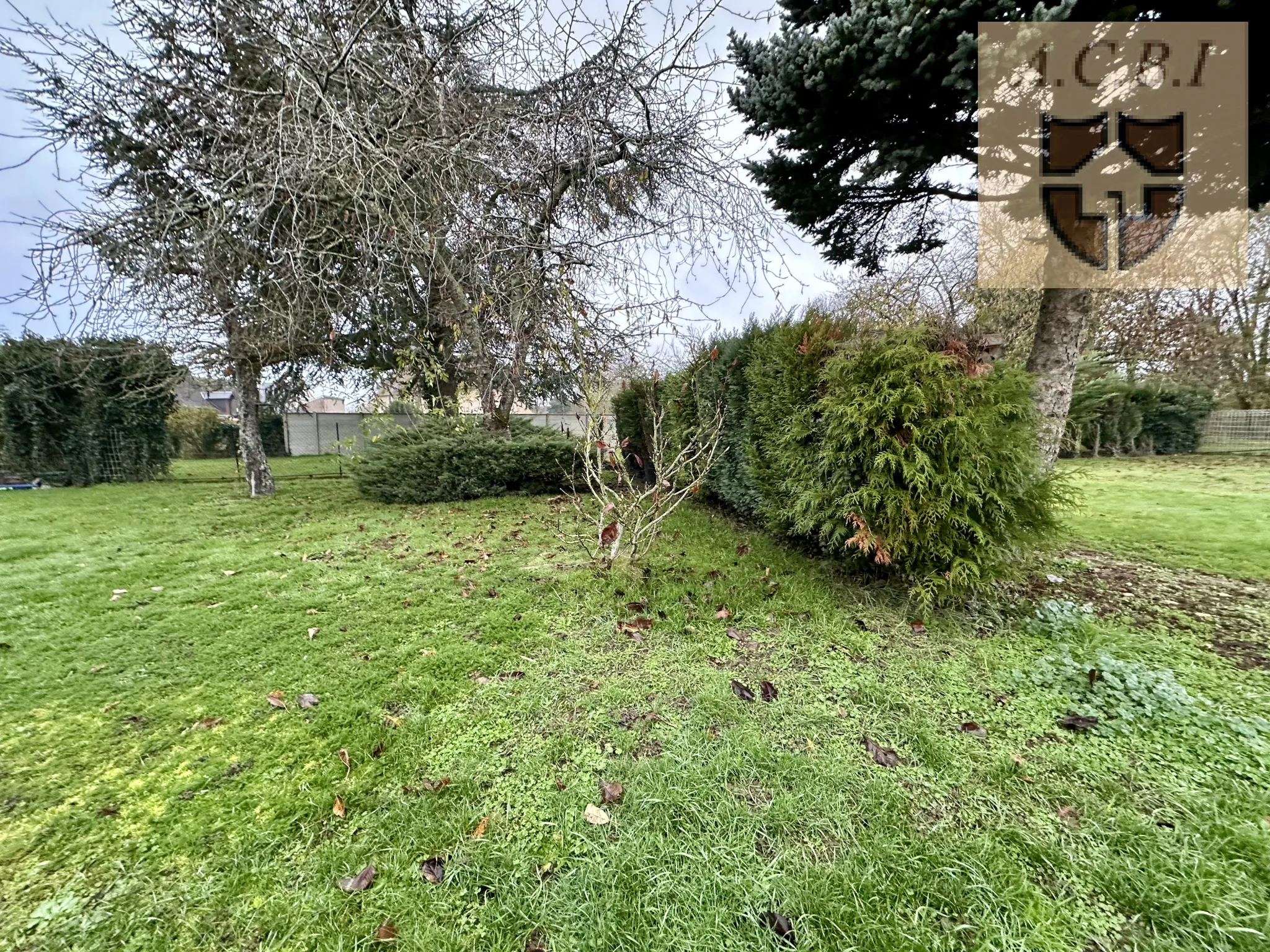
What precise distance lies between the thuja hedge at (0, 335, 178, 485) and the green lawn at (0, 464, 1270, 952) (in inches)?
326

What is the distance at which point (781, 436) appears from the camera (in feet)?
13.5

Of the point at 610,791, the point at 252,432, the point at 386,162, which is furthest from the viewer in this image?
the point at 252,432

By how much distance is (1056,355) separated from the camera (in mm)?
4094

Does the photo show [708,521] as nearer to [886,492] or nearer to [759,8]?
[886,492]

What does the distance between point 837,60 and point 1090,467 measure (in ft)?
40.4

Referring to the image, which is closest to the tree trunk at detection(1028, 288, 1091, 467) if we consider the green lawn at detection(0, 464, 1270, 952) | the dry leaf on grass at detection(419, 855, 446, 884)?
the green lawn at detection(0, 464, 1270, 952)

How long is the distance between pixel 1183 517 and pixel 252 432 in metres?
13.7

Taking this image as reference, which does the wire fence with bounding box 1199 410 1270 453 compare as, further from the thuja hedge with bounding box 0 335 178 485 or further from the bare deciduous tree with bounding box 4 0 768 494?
the thuja hedge with bounding box 0 335 178 485

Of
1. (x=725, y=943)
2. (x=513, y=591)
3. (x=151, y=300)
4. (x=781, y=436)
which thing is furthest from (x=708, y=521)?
(x=151, y=300)

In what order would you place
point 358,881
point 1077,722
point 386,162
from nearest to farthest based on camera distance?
point 358,881, point 1077,722, point 386,162

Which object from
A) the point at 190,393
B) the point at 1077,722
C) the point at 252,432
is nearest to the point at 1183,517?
the point at 1077,722

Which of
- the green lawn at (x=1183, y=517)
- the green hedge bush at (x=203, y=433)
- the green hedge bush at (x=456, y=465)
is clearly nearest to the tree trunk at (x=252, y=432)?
the green hedge bush at (x=456, y=465)

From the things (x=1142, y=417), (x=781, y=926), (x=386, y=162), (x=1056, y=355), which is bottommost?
(x=781, y=926)

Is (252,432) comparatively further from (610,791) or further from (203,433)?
(203,433)
